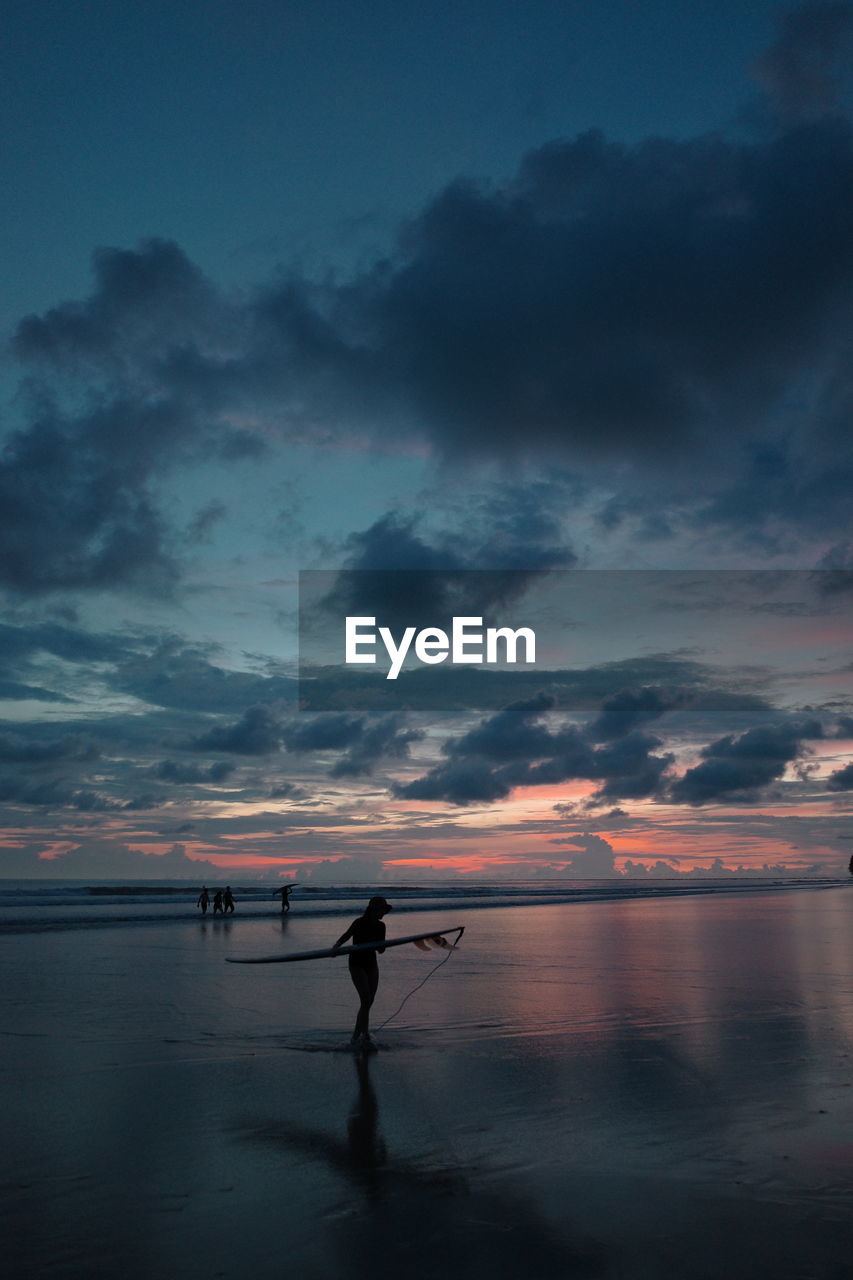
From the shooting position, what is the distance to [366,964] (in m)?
11.9

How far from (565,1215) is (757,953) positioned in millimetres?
18396

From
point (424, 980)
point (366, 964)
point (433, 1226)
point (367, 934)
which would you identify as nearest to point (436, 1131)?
point (433, 1226)

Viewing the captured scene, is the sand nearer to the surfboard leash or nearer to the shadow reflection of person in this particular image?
the shadow reflection of person

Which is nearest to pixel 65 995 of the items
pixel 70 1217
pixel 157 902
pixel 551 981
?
pixel 551 981

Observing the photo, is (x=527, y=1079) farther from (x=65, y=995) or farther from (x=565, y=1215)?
(x=65, y=995)

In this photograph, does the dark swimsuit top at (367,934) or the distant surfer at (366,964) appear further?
the dark swimsuit top at (367,934)

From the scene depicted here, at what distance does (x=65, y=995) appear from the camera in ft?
54.5

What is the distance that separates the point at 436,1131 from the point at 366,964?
4.07m

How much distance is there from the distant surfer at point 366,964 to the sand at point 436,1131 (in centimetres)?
42

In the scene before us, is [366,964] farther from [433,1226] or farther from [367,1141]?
[433,1226]

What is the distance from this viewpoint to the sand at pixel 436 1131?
5.48 metres

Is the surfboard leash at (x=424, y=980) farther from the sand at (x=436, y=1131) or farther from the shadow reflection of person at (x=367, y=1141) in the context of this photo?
the shadow reflection of person at (x=367, y=1141)

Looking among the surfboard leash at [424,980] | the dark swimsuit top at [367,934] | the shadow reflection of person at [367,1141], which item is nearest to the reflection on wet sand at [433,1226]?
the shadow reflection of person at [367,1141]

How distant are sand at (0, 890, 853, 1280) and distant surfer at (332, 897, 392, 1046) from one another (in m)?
0.42
